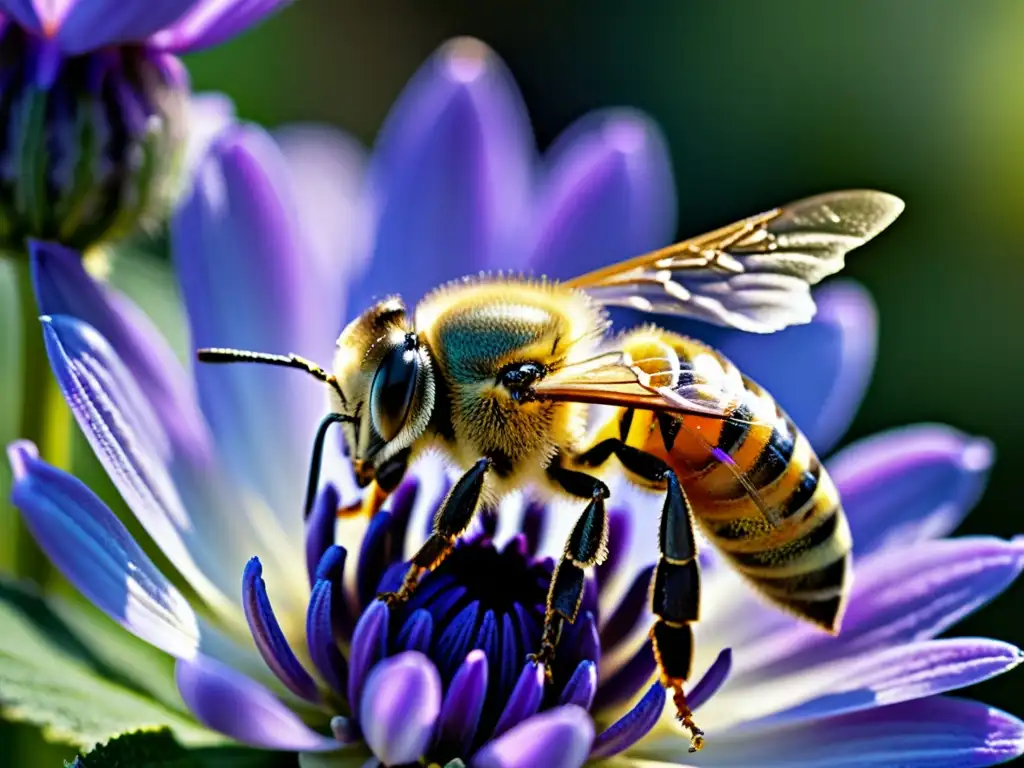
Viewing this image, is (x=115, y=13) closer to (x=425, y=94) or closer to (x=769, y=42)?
(x=425, y=94)

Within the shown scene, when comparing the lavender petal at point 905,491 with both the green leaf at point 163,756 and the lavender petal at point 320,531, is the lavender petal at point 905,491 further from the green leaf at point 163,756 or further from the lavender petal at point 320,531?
the green leaf at point 163,756

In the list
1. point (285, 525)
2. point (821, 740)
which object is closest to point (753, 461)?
point (821, 740)

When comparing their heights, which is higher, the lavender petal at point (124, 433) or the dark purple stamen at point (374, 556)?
the lavender petal at point (124, 433)

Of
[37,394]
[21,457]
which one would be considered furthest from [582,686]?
[37,394]

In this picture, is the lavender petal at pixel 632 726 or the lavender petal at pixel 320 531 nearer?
the lavender petal at pixel 632 726

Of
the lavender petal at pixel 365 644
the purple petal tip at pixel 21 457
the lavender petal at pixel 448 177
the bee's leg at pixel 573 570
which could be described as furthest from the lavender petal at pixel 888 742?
the lavender petal at pixel 448 177

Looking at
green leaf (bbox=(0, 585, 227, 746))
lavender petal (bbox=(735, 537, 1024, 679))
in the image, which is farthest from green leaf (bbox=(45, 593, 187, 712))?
lavender petal (bbox=(735, 537, 1024, 679))
